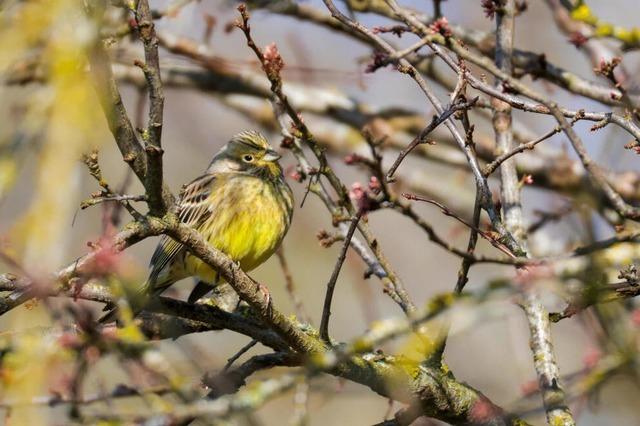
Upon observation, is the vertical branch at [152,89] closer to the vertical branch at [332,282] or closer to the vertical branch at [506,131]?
the vertical branch at [332,282]

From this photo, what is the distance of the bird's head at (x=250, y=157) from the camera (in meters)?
6.21

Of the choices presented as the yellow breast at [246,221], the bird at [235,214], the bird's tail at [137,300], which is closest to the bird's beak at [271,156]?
the bird at [235,214]

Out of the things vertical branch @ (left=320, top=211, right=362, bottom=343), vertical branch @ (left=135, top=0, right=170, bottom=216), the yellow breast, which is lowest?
vertical branch @ (left=320, top=211, right=362, bottom=343)

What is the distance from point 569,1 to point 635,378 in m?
2.78

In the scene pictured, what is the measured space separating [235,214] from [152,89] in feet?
8.63

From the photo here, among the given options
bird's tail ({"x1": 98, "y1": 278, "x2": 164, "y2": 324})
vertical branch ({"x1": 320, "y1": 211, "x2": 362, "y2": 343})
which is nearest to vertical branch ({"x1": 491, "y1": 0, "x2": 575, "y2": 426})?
vertical branch ({"x1": 320, "y1": 211, "x2": 362, "y2": 343})

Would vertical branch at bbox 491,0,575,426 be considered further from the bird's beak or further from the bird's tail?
the bird's beak

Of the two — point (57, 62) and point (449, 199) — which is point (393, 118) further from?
point (57, 62)

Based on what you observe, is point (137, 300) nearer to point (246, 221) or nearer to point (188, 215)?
point (246, 221)

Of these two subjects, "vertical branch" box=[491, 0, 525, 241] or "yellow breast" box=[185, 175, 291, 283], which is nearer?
"vertical branch" box=[491, 0, 525, 241]

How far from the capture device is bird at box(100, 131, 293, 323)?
5.55m

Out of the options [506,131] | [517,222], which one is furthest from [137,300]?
[506,131]

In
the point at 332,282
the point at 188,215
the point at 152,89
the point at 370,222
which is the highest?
the point at 370,222

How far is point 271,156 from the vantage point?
20.5ft
